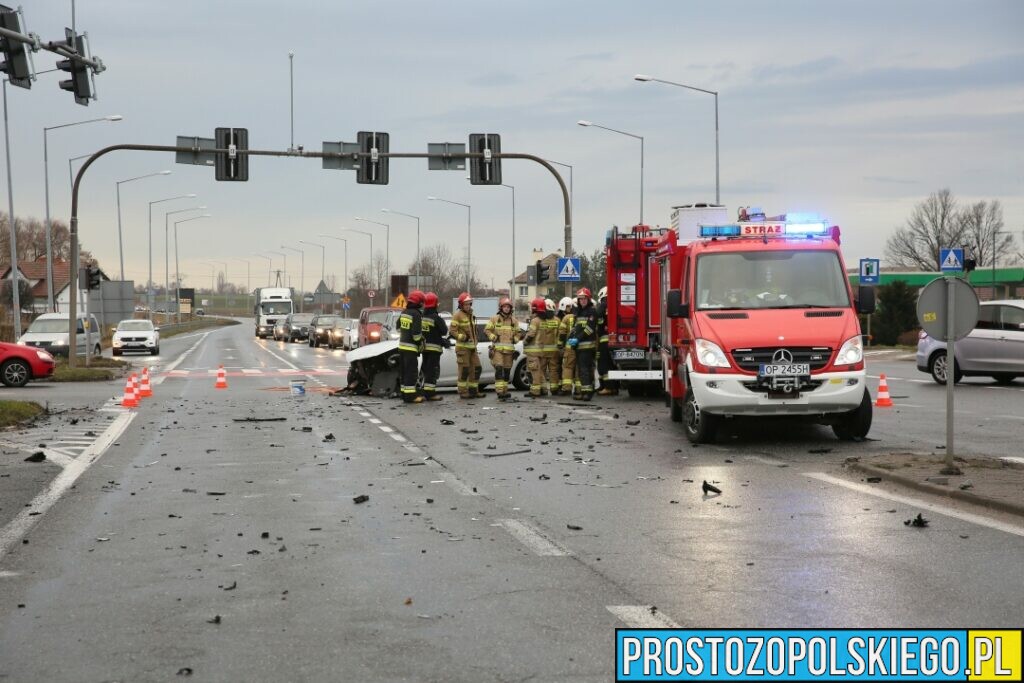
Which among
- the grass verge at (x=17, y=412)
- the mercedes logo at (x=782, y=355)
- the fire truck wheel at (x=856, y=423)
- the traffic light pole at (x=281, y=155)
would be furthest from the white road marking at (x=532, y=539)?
the traffic light pole at (x=281, y=155)

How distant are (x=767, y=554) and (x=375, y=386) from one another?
17060mm

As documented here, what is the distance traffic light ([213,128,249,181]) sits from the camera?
31531 mm

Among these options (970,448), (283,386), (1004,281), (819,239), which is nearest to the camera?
(970,448)

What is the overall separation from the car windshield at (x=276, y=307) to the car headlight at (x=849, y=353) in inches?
2807

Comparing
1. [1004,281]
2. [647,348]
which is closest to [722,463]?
[647,348]

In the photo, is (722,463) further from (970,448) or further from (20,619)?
(20,619)

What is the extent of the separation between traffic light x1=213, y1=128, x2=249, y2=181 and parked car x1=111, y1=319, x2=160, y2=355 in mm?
21383

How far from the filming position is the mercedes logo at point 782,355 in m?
14.0

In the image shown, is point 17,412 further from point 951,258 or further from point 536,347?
point 951,258

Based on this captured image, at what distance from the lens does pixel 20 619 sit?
632 cm

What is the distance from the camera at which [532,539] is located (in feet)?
27.7

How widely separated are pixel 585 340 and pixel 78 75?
9300 mm

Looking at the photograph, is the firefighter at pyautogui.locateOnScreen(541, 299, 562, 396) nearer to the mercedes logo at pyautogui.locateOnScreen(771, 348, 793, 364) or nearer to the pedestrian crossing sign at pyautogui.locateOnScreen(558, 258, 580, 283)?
the pedestrian crossing sign at pyautogui.locateOnScreen(558, 258, 580, 283)

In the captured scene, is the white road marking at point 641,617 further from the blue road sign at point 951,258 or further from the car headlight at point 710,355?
the blue road sign at point 951,258
